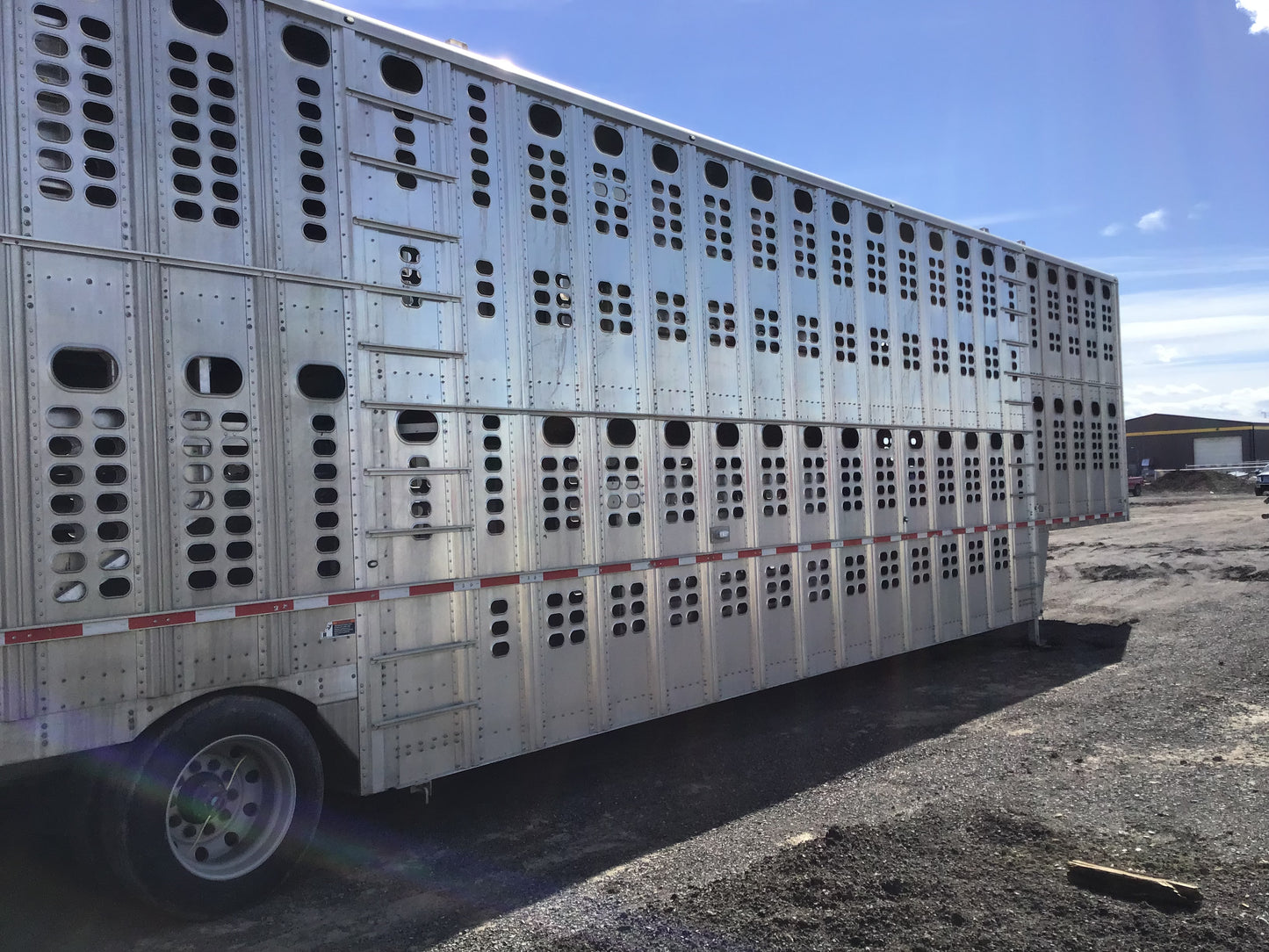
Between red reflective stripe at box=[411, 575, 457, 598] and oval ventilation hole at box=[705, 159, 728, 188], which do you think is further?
oval ventilation hole at box=[705, 159, 728, 188]

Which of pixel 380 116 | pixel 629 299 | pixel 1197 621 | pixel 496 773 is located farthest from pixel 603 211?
pixel 1197 621

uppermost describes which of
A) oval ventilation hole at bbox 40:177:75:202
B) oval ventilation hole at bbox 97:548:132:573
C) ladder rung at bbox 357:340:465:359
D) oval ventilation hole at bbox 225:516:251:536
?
oval ventilation hole at bbox 40:177:75:202

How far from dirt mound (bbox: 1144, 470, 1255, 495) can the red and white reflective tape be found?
41312 mm

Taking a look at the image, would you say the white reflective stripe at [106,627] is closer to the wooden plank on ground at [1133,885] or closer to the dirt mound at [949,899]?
the dirt mound at [949,899]

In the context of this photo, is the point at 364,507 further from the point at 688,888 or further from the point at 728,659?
the point at 728,659

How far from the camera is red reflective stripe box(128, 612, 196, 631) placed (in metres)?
4.09

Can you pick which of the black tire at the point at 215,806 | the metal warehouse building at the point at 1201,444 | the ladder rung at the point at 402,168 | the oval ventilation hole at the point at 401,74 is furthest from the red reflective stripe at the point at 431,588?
the metal warehouse building at the point at 1201,444

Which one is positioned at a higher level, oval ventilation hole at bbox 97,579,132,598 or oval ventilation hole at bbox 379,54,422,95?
oval ventilation hole at bbox 379,54,422,95

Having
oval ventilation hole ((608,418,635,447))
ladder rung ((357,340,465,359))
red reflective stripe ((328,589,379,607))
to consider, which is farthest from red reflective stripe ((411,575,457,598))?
oval ventilation hole ((608,418,635,447))

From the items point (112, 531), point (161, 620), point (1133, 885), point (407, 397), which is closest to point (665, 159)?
point (407, 397)

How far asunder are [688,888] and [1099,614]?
33.4ft

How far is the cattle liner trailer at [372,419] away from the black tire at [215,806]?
14mm

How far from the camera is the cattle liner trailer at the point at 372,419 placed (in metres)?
4.01

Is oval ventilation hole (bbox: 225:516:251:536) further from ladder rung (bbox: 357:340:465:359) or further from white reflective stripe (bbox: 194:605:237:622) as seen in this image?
Answer: ladder rung (bbox: 357:340:465:359)
